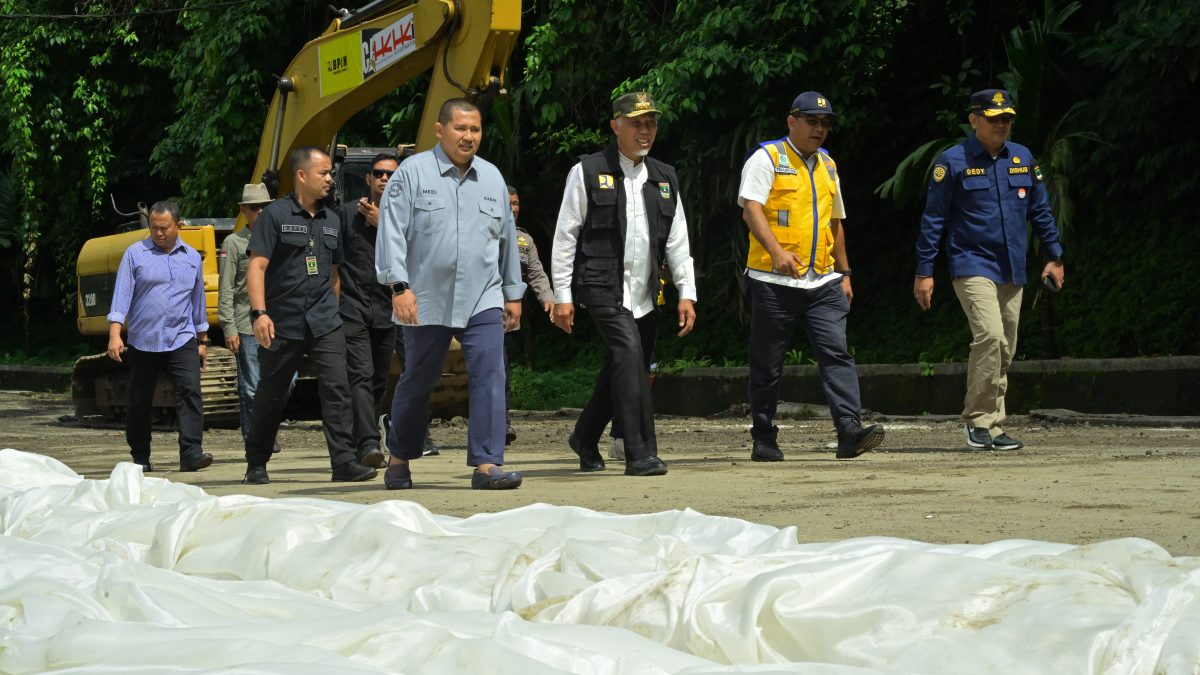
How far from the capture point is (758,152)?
9867 millimetres

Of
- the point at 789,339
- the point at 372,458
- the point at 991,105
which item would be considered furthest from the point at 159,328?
the point at 991,105

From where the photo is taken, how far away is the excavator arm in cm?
1274

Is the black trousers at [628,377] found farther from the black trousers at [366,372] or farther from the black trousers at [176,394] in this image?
the black trousers at [176,394]

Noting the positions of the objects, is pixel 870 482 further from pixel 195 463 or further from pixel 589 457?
pixel 195 463

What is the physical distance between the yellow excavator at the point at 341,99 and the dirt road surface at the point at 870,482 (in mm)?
2417

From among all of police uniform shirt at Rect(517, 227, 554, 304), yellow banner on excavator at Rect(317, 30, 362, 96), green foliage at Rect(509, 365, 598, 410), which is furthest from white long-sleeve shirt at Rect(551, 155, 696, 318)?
green foliage at Rect(509, 365, 598, 410)

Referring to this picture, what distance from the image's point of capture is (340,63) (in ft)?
47.5

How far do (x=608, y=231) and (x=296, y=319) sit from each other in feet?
6.08

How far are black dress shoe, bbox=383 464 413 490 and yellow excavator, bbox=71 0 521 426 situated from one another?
Result: 475cm

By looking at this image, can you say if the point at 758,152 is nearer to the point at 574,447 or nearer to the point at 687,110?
the point at 574,447

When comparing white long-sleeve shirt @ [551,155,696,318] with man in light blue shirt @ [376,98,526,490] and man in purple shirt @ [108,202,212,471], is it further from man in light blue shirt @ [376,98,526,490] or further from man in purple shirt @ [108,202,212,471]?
man in purple shirt @ [108,202,212,471]

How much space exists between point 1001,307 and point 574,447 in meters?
2.89

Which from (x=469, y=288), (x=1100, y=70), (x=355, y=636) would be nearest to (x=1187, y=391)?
(x=1100, y=70)

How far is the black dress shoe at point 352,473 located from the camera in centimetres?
916
